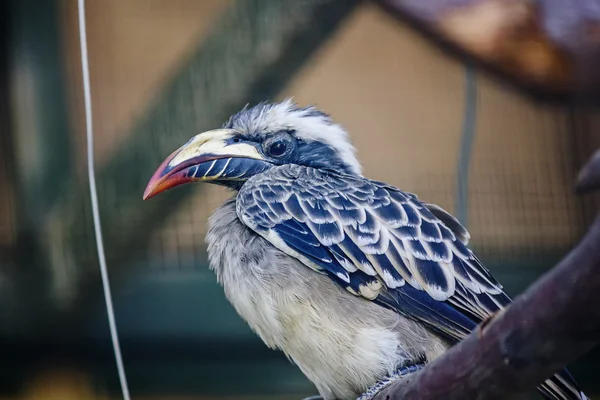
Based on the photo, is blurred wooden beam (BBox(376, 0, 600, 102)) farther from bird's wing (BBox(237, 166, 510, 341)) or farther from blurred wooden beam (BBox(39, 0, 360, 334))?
bird's wing (BBox(237, 166, 510, 341))

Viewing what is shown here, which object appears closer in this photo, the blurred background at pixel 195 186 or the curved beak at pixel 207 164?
the curved beak at pixel 207 164

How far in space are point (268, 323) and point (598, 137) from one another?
90 centimetres

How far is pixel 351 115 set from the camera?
1721 mm

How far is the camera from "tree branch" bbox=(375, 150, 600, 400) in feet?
2.31

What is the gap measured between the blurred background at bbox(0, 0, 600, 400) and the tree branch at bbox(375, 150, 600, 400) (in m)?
0.87

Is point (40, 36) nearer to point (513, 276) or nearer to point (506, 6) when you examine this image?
point (506, 6)

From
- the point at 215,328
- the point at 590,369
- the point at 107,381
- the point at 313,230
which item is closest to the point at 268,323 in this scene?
the point at 313,230

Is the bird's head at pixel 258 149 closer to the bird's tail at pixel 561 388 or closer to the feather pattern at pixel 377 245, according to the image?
the feather pattern at pixel 377 245

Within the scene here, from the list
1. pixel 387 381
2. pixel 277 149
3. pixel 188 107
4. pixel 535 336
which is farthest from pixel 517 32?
pixel 535 336

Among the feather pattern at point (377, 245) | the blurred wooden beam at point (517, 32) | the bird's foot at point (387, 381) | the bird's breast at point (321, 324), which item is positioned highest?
the blurred wooden beam at point (517, 32)

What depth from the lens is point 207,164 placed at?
1.30m

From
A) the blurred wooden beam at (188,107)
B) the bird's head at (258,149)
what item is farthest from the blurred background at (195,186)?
the bird's head at (258,149)

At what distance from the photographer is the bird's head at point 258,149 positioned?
130 cm

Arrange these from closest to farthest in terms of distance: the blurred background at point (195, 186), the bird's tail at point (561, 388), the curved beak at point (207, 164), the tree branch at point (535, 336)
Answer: the tree branch at point (535, 336)
the bird's tail at point (561, 388)
the curved beak at point (207, 164)
the blurred background at point (195, 186)
